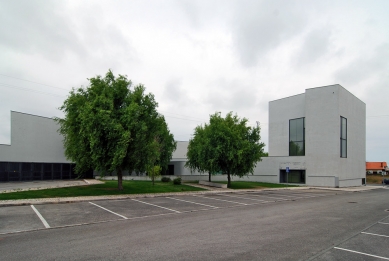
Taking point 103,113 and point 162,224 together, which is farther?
point 103,113

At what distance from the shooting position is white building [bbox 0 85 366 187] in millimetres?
33659

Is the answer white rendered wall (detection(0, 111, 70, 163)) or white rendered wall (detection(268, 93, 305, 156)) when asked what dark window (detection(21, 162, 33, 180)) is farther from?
white rendered wall (detection(268, 93, 305, 156))

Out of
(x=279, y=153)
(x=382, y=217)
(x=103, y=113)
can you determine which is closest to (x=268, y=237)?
(x=382, y=217)

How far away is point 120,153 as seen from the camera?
20109 millimetres

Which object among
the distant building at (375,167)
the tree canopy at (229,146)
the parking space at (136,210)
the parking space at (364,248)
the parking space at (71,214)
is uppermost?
the tree canopy at (229,146)

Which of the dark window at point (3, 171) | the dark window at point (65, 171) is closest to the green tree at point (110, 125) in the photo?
the dark window at point (3, 171)

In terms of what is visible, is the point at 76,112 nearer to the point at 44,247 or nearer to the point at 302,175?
the point at 44,247

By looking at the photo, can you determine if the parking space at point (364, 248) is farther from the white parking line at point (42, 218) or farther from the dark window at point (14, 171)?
the dark window at point (14, 171)

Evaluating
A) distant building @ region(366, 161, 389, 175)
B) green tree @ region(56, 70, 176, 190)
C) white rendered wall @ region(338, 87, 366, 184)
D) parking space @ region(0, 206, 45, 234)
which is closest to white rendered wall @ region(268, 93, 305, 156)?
white rendered wall @ region(338, 87, 366, 184)

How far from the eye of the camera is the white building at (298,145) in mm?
33659

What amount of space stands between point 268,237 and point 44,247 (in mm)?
6331

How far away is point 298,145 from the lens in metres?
45.0

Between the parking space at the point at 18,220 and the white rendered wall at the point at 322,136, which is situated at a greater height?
the white rendered wall at the point at 322,136

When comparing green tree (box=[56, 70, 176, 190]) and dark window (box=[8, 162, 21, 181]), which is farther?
dark window (box=[8, 162, 21, 181])
